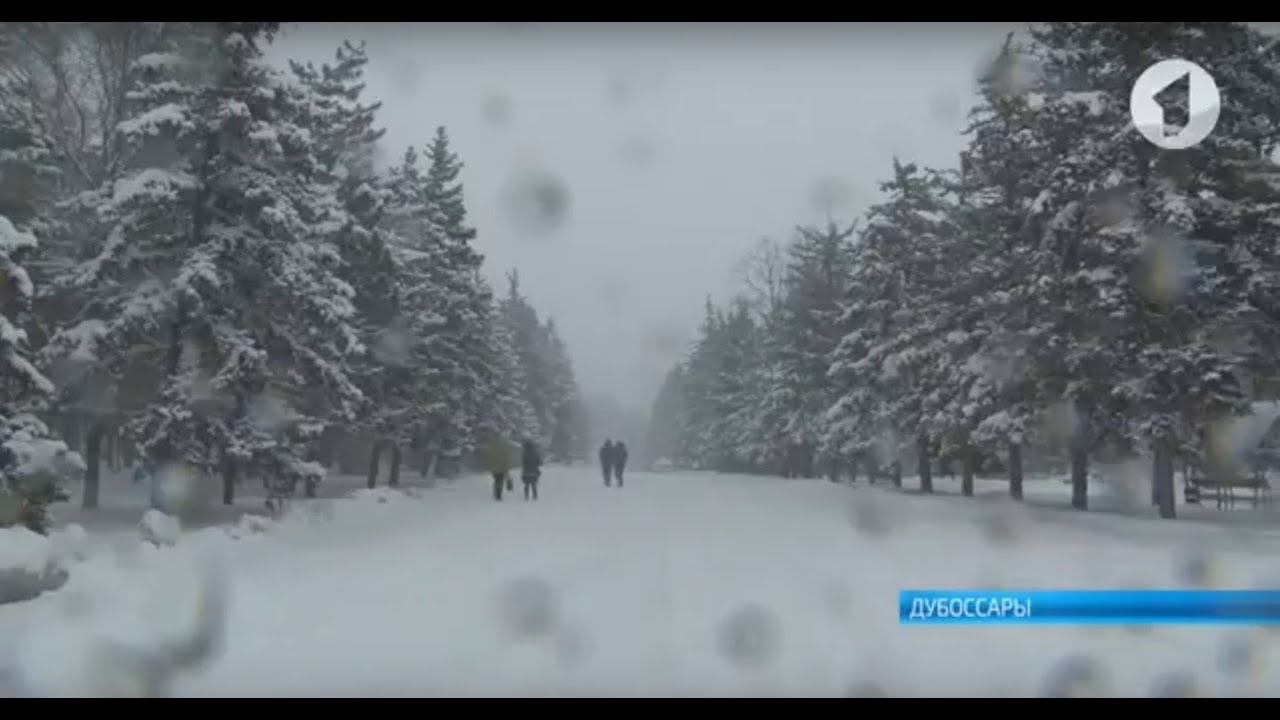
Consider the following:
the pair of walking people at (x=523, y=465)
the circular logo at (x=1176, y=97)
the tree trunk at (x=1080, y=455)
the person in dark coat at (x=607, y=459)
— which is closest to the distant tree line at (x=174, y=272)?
the pair of walking people at (x=523, y=465)

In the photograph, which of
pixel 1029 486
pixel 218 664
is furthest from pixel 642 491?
pixel 218 664

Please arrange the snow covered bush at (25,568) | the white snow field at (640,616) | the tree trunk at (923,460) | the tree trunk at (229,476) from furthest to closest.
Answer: the tree trunk at (923,460) → the tree trunk at (229,476) → the snow covered bush at (25,568) → the white snow field at (640,616)

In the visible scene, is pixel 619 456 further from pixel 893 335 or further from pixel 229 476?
pixel 229 476

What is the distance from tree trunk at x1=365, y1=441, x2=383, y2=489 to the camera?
13.8m

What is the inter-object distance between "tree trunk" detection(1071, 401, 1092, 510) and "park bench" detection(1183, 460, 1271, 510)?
3.76 ft

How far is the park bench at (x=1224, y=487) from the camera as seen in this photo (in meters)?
9.40

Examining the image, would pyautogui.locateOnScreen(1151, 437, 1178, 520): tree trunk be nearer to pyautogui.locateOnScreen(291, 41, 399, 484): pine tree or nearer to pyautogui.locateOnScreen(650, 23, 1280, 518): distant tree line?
pyautogui.locateOnScreen(650, 23, 1280, 518): distant tree line

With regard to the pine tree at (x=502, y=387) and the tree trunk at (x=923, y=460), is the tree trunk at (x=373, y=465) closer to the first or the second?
the pine tree at (x=502, y=387)

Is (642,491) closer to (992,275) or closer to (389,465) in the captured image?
(389,465)

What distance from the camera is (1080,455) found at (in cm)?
1423

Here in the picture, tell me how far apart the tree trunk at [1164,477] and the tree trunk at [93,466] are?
11.1 m

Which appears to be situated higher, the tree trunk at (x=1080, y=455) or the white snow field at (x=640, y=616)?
the tree trunk at (x=1080, y=455)

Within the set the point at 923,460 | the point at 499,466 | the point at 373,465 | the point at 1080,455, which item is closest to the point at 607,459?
the point at 499,466

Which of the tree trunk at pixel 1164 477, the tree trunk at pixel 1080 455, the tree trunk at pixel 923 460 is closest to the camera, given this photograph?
the tree trunk at pixel 1164 477
